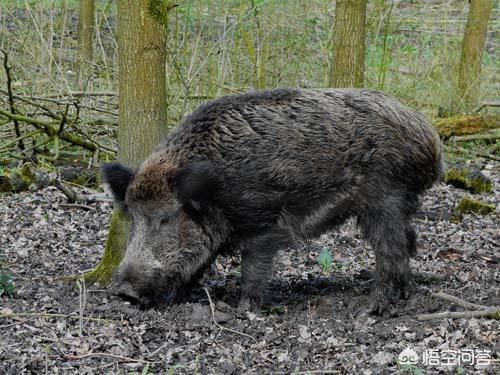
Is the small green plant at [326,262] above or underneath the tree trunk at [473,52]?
underneath

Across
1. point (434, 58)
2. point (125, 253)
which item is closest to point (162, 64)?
point (125, 253)

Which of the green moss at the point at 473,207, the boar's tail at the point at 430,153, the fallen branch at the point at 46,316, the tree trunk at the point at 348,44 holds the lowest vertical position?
the green moss at the point at 473,207

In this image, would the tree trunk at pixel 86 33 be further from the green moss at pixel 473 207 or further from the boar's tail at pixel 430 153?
the boar's tail at pixel 430 153

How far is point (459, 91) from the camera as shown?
12.4 m

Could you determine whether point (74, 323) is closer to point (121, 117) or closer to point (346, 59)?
point (121, 117)

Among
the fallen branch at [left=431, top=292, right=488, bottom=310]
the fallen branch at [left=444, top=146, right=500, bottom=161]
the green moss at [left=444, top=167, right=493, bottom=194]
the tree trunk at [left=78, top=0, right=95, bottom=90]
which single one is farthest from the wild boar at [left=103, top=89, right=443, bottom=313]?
the tree trunk at [left=78, top=0, right=95, bottom=90]

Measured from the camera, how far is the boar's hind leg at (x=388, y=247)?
6.04 m

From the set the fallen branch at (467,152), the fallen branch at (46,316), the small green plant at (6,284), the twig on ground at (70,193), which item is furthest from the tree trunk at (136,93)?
the fallen branch at (467,152)

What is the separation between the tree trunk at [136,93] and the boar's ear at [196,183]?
1.81 ft

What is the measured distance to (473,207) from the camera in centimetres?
872

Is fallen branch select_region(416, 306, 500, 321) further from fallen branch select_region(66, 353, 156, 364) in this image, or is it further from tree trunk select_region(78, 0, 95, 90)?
tree trunk select_region(78, 0, 95, 90)

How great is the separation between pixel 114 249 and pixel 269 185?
1420mm

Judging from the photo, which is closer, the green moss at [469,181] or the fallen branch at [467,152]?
the green moss at [469,181]

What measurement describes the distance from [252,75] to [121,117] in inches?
213
